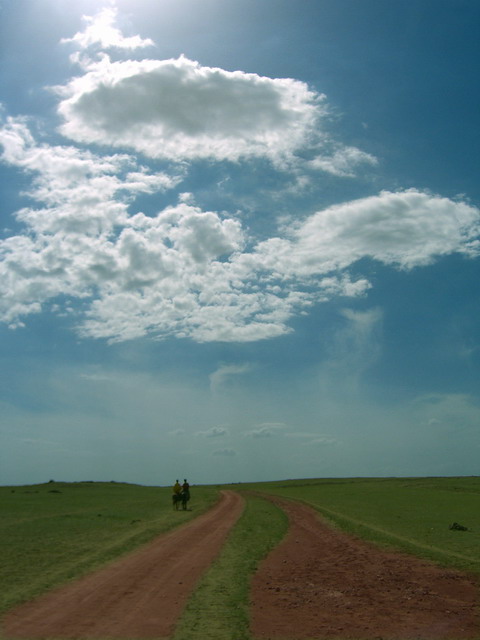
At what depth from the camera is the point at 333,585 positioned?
15047 millimetres

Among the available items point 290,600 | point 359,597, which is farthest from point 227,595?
point 359,597

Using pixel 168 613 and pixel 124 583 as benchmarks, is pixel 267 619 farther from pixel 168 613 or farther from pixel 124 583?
pixel 124 583

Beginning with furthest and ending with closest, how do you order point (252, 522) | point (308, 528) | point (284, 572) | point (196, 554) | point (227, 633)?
point (252, 522) < point (308, 528) < point (196, 554) < point (284, 572) < point (227, 633)

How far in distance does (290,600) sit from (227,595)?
4.63 ft

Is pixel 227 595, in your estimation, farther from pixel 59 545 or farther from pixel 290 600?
pixel 59 545

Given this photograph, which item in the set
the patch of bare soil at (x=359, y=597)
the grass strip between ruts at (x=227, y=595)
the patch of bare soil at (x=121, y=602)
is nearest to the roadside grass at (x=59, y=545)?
the patch of bare soil at (x=121, y=602)

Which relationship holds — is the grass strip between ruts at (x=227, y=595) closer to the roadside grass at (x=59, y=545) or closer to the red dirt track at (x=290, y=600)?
the red dirt track at (x=290, y=600)

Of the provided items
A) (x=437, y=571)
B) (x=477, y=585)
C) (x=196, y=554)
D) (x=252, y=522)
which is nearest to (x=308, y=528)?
(x=252, y=522)

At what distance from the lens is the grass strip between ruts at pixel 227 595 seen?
34.1ft

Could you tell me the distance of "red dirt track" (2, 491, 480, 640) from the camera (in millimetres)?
10664

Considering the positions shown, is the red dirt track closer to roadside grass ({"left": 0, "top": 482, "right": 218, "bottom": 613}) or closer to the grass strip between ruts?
the grass strip between ruts

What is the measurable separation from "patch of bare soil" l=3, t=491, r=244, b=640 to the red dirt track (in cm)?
2

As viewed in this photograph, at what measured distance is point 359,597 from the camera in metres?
13.7

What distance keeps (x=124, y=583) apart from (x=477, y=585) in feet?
28.8
